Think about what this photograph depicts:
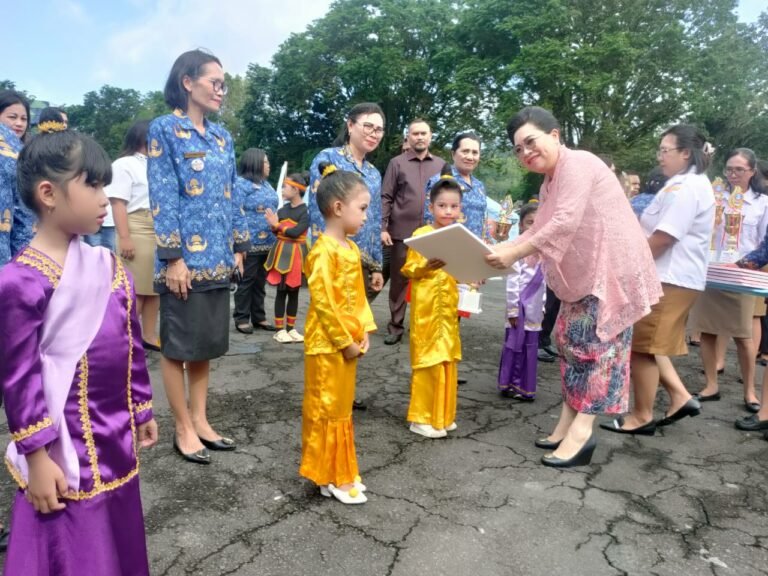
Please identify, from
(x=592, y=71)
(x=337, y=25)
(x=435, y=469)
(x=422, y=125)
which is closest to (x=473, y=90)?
(x=592, y=71)

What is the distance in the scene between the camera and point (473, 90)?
23906 millimetres

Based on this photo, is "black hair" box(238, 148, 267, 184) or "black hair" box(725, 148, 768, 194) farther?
"black hair" box(238, 148, 267, 184)

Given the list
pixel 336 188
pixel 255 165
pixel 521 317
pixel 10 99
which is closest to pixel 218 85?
pixel 336 188

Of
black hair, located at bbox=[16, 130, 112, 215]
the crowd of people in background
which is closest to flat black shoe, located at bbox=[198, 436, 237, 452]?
the crowd of people in background

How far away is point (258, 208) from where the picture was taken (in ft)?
20.2

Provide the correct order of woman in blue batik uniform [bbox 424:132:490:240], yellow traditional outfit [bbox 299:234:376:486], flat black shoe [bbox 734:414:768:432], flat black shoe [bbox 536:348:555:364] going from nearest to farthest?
1. yellow traditional outfit [bbox 299:234:376:486]
2. flat black shoe [bbox 734:414:768:432]
3. woman in blue batik uniform [bbox 424:132:490:240]
4. flat black shoe [bbox 536:348:555:364]

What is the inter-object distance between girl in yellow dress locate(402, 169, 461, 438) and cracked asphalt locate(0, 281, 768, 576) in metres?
0.16

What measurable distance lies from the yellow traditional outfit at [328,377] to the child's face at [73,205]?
1.15 meters

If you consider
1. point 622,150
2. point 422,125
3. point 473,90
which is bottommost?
point 422,125

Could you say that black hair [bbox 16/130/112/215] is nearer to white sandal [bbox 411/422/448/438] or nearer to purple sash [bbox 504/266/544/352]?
white sandal [bbox 411/422/448/438]

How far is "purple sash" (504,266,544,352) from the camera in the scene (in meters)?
4.27

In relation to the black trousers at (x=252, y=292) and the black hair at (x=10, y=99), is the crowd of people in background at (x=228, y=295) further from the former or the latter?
the black trousers at (x=252, y=292)

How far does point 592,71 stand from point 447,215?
19.5m

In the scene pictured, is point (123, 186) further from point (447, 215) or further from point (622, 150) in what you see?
point (622, 150)
